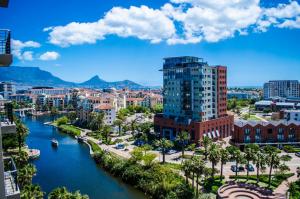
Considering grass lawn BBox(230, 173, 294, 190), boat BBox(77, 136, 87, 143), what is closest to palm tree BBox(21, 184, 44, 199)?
grass lawn BBox(230, 173, 294, 190)

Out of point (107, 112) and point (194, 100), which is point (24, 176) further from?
point (107, 112)

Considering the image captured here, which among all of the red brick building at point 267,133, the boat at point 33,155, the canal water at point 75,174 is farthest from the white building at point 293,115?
the boat at point 33,155

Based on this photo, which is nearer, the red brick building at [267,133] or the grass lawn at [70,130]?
the red brick building at [267,133]

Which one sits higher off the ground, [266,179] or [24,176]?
[24,176]

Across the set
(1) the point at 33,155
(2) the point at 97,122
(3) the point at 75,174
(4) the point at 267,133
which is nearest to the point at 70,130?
(2) the point at 97,122

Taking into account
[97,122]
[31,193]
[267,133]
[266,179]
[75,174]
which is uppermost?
[267,133]

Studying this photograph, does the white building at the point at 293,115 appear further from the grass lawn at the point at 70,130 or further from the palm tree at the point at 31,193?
the palm tree at the point at 31,193

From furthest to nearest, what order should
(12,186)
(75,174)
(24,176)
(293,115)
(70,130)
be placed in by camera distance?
(70,130) → (293,115) → (75,174) → (24,176) → (12,186)
